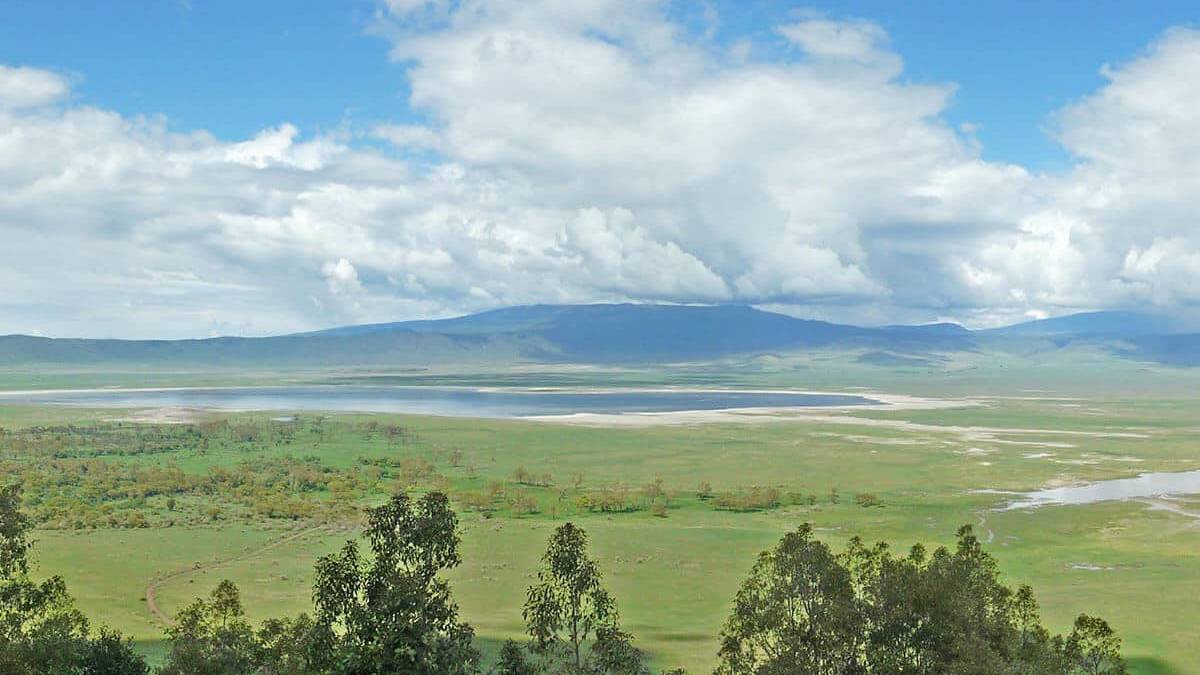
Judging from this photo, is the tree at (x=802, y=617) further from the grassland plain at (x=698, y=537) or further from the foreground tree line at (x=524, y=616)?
the grassland plain at (x=698, y=537)

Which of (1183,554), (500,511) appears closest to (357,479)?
(500,511)

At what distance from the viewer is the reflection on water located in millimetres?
125875

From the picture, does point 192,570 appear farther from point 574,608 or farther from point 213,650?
point 574,608

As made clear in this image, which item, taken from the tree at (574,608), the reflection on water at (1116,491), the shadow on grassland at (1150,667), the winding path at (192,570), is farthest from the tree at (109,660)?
the reflection on water at (1116,491)

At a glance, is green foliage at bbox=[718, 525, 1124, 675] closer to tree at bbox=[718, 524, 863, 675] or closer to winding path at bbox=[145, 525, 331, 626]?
tree at bbox=[718, 524, 863, 675]

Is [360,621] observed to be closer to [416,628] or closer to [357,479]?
[416,628]

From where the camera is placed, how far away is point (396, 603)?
79.8ft

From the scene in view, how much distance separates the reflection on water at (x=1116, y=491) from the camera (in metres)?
126

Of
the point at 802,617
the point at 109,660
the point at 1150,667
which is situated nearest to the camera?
the point at 802,617

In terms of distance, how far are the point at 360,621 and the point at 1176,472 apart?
16369 cm

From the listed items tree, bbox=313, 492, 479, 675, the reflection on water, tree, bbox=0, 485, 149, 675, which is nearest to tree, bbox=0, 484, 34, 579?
tree, bbox=0, 485, 149, 675

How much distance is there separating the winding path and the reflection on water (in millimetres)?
88009

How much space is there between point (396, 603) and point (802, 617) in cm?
1328

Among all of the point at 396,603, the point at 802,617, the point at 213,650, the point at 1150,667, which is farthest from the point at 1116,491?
the point at 396,603
